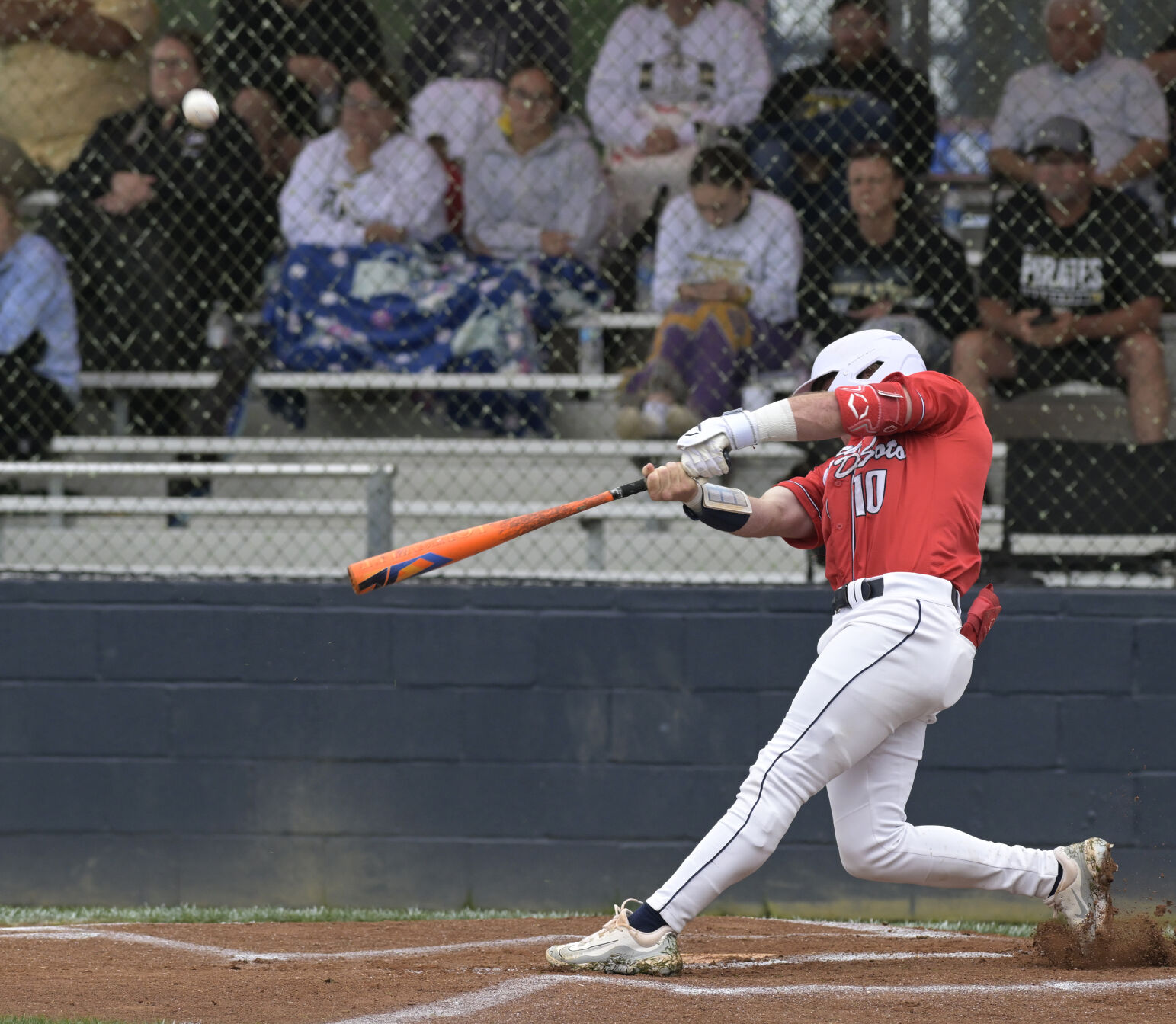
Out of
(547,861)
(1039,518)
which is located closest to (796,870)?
(547,861)

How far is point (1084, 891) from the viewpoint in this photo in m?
3.97

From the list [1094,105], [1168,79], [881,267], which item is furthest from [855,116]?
[1168,79]

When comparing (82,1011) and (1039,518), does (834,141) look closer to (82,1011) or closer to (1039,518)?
Result: (1039,518)

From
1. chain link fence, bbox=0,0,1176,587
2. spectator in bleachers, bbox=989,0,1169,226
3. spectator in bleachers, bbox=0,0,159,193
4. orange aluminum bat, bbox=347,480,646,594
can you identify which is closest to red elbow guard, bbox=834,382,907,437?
orange aluminum bat, bbox=347,480,646,594

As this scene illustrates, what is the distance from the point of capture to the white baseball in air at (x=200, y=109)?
604 centimetres

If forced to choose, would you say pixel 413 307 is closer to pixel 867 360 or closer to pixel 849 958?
pixel 867 360

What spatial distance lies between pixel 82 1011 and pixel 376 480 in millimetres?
2271

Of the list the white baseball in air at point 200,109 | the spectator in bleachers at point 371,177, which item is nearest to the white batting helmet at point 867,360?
the spectator in bleachers at point 371,177

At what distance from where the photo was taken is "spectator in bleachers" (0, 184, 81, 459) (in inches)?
236

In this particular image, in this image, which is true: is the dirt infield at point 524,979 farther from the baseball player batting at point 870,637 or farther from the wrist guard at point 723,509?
the wrist guard at point 723,509

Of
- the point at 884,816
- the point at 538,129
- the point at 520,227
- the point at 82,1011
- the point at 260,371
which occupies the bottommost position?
the point at 82,1011

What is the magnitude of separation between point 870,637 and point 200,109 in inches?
150

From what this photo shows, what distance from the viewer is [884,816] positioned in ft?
12.4

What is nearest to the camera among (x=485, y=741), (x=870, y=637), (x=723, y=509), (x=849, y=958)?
(x=870, y=637)
